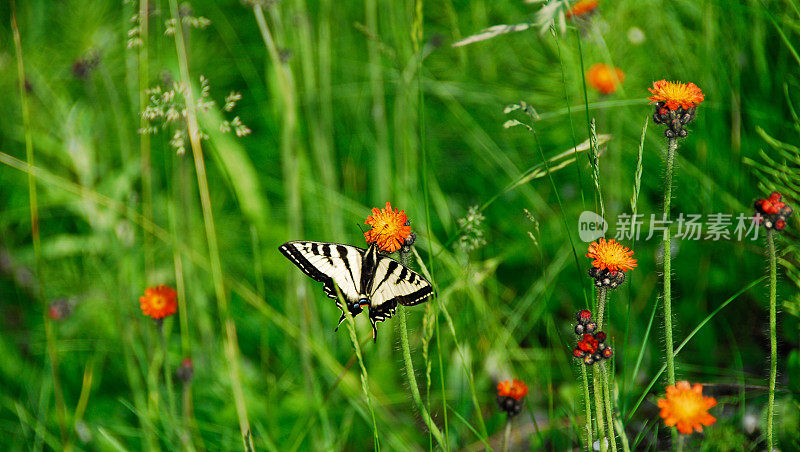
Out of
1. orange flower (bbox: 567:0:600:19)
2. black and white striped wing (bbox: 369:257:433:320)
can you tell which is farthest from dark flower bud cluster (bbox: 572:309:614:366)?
orange flower (bbox: 567:0:600:19)

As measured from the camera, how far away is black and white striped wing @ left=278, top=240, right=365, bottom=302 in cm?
135

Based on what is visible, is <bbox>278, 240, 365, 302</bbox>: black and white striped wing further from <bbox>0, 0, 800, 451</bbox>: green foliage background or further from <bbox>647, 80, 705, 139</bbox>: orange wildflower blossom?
<bbox>647, 80, 705, 139</bbox>: orange wildflower blossom

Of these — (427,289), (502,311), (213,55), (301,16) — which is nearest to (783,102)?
(502,311)

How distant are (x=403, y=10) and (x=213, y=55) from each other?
1186 millimetres

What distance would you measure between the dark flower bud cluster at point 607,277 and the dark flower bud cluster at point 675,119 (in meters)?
0.28

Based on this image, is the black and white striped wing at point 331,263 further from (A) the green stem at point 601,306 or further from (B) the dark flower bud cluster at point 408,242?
(A) the green stem at point 601,306

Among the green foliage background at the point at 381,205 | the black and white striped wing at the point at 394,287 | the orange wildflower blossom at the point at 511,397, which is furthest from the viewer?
the green foliage background at the point at 381,205

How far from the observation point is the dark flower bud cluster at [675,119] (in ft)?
3.68

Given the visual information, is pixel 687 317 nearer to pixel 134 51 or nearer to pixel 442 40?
pixel 442 40

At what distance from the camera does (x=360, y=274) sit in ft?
4.40

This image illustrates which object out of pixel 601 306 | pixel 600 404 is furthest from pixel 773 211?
pixel 600 404

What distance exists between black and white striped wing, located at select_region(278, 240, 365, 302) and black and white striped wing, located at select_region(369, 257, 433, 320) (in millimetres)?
56

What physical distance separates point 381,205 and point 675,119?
50.5 inches

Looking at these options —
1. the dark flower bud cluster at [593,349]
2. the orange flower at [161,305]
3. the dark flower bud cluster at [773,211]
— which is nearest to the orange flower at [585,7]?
the dark flower bud cluster at [773,211]
